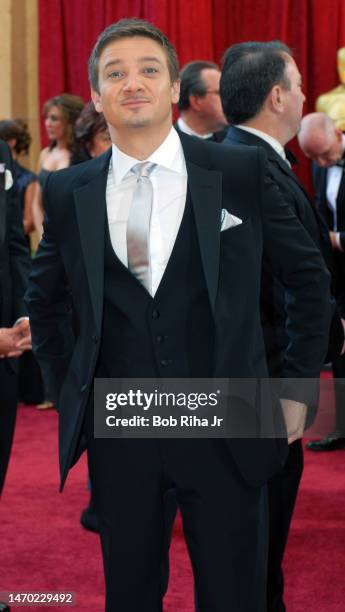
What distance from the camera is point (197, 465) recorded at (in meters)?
1.87

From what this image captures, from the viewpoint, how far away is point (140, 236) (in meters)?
1.88

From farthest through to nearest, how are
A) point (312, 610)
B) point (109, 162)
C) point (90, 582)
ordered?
1. point (90, 582)
2. point (312, 610)
3. point (109, 162)

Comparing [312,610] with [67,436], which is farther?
[312,610]

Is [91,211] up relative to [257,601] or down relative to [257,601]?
up

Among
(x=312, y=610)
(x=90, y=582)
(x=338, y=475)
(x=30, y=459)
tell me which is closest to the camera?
(x=312, y=610)

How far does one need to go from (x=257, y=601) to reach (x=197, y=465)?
0.31m

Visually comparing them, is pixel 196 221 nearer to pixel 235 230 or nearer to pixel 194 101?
pixel 235 230

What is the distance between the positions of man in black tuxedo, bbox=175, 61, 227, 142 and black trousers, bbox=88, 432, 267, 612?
9.96ft

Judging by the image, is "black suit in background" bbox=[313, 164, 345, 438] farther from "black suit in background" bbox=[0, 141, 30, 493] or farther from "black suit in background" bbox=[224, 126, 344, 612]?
"black suit in background" bbox=[0, 141, 30, 493]

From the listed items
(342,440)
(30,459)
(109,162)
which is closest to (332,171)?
(342,440)

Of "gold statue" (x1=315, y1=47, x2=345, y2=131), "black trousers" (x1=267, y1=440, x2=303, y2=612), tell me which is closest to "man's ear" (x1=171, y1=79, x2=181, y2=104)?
"black trousers" (x1=267, y1=440, x2=303, y2=612)

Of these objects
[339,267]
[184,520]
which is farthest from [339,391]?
[184,520]

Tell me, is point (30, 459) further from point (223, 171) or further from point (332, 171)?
point (223, 171)

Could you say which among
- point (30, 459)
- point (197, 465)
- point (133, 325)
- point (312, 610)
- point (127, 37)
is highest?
point (127, 37)
